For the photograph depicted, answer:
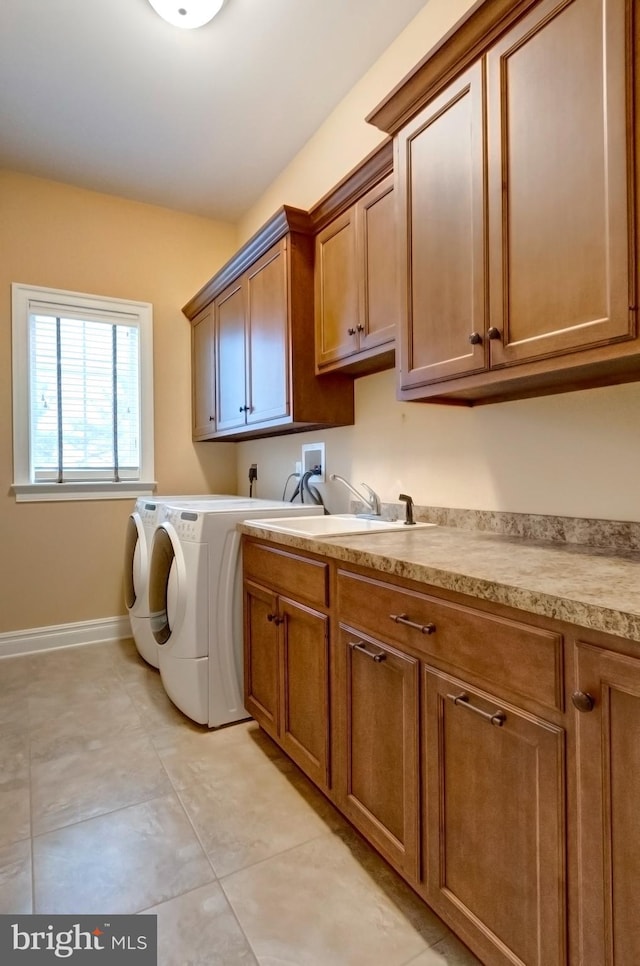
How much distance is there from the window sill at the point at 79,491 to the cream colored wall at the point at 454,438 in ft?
3.43

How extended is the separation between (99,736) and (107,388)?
6.89 feet

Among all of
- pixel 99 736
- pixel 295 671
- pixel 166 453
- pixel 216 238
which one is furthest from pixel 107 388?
pixel 295 671

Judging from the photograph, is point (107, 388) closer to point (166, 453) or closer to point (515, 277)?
point (166, 453)

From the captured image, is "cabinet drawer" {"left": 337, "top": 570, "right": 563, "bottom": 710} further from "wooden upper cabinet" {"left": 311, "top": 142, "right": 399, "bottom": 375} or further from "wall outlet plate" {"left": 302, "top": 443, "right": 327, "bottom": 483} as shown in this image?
"wall outlet plate" {"left": 302, "top": 443, "right": 327, "bottom": 483}

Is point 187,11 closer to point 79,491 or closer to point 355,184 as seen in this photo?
point 355,184

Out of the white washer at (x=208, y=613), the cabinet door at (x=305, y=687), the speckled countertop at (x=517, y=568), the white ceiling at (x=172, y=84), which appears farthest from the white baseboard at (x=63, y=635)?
the white ceiling at (x=172, y=84)

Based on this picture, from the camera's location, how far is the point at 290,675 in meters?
1.69

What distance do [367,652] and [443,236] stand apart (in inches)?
46.0

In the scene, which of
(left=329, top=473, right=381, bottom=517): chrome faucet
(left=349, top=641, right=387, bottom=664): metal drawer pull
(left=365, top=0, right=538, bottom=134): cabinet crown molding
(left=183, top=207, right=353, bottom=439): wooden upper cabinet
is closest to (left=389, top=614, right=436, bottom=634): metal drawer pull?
(left=349, top=641, right=387, bottom=664): metal drawer pull

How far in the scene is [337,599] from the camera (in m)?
1.41

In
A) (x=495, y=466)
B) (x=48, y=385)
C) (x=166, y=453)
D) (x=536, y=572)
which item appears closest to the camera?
(x=536, y=572)

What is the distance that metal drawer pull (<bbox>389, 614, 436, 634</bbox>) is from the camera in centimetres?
106

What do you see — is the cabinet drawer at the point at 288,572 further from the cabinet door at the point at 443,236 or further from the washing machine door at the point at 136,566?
the washing machine door at the point at 136,566

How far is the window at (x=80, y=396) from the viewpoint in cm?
295
